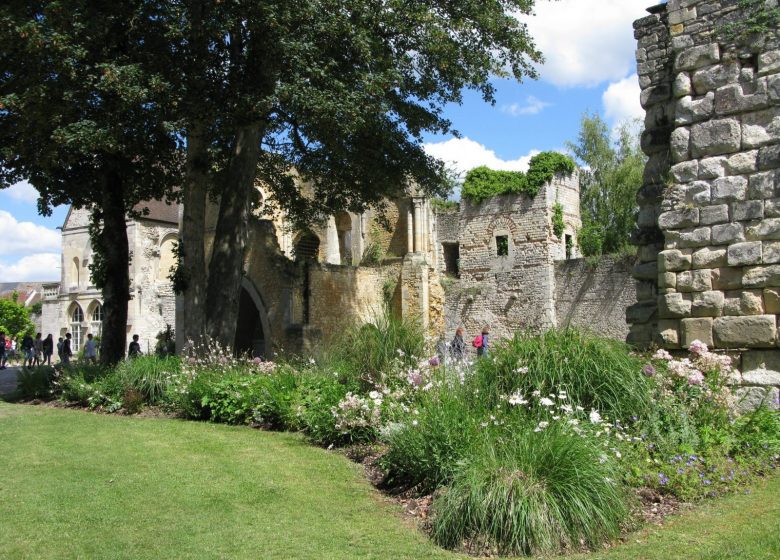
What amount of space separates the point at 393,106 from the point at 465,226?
13.7 m

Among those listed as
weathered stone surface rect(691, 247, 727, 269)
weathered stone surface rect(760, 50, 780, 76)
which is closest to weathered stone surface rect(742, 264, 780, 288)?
weathered stone surface rect(691, 247, 727, 269)

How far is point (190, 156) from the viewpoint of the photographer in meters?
13.6

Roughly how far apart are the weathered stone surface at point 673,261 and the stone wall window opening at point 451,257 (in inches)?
809

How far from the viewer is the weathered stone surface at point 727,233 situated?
7246 mm

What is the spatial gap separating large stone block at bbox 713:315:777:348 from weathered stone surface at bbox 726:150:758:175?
152cm

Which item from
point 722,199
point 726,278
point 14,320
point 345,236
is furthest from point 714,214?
point 14,320

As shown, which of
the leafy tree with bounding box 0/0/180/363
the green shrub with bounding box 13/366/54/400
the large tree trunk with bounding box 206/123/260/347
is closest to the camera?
the leafy tree with bounding box 0/0/180/363

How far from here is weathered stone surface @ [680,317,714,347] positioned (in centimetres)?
739

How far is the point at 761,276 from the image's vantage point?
709 cm

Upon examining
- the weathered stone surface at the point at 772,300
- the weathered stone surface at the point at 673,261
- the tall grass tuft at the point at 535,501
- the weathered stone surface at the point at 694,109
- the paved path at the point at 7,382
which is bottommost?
the paved path at the point at 7,382

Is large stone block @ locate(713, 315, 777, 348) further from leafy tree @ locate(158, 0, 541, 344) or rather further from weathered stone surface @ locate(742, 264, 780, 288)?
leafy tree @ locate(158, 0, 541, 344)

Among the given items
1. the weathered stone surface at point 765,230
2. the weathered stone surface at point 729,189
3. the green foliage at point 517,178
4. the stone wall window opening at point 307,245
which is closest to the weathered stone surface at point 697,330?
the weathered stone surface at point 765,230

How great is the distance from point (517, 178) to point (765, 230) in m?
19.5

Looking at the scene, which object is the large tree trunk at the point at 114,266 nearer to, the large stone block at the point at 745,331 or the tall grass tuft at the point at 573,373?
the tall grass tuft at the point at 573,373
